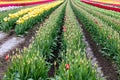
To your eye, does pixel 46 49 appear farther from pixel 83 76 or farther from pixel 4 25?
pixel 4 25

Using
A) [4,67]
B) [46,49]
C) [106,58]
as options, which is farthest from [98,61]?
[4,67]

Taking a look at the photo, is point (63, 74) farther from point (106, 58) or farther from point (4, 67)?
point (106, 58)

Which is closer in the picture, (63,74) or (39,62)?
(63,74)

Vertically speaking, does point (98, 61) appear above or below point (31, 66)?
below

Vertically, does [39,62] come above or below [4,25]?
above

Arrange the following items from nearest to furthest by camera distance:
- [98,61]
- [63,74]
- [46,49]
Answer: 1. [63,74]
2. [46,49]
3. [98,61]

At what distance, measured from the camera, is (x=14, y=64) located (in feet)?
23.9

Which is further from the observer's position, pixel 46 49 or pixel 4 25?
pixel 4 25

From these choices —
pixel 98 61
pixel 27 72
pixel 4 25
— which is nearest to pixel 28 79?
pixel 27 72

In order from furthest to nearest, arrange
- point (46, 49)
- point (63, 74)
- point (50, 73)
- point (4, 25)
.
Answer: point (4, 25) → point (46, 49) → point (50, 73) → point (63, 74)

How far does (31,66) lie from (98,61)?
13.8 feet

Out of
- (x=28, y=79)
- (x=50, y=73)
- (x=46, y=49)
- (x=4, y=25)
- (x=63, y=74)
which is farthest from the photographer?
(x=4, y=25)

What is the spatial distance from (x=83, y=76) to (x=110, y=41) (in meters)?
4.83

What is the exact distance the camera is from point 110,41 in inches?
435
